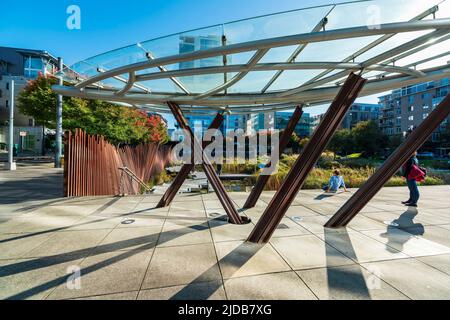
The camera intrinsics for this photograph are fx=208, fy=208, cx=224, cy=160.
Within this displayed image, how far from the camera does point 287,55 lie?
4.12 meters

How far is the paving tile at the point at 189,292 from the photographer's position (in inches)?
101

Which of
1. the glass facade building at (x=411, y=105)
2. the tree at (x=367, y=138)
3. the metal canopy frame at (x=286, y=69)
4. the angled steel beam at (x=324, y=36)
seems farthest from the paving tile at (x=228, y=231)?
the glass facade building at (x=411, y=105)

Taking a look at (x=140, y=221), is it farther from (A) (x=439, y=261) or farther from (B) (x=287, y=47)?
(A) (x=439, y=261)

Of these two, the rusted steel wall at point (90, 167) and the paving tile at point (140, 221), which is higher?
the rusted steel wall at point (90, 167)

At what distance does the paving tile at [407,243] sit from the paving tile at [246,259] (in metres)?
2.26

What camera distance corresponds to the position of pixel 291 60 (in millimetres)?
4273

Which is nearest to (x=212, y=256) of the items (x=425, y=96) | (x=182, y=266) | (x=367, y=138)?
(x=182, y=266)

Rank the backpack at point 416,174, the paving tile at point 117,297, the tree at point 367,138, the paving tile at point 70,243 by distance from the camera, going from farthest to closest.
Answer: the tree at point 367,138 → the backpack at point 416,174 → the paving tile at point 70,243 → the paving tile at point 117,297

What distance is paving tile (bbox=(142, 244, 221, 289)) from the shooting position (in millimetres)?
2914

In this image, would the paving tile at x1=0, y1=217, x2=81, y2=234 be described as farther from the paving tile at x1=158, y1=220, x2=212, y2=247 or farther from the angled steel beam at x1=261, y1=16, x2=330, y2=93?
the angled steel beam at x1=261, y1=16, x2=330, y2=93

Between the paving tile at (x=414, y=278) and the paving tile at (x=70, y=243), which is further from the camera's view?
the paving tile at (x=70, y=243)

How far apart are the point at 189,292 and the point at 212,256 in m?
0.97

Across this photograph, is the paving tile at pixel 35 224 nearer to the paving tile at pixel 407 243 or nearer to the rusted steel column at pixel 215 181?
the rusted steel column at pixel 215 181
